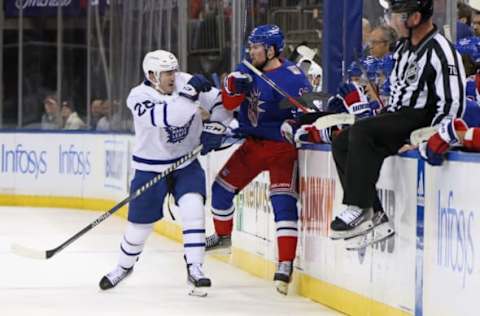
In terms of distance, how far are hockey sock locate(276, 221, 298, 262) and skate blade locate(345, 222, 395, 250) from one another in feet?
2.93

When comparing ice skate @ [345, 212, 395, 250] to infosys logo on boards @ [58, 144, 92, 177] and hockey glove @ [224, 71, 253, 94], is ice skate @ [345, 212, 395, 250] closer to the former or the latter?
hockey glove @ [224, 71, 253, 94]

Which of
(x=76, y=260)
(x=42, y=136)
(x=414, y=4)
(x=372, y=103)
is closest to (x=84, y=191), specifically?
(x=42, y=136)

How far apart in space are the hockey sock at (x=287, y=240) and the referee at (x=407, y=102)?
1.45m

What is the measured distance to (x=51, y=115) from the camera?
15945 millimetres

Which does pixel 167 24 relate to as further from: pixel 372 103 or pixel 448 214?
pixel 448 214

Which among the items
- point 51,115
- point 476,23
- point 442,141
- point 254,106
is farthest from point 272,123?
point 51,115

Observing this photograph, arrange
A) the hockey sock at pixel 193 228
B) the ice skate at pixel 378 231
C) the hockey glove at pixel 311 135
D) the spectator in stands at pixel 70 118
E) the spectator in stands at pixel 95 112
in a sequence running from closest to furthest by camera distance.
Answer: the ice skate at pixel 378 231, the hockey glove at pixel 311 135, the hockey sock at pixel 193 228, the spectator in stands at pixel 95 112, the spectator in stands at pixel 70 118

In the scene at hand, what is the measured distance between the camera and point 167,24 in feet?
41.5

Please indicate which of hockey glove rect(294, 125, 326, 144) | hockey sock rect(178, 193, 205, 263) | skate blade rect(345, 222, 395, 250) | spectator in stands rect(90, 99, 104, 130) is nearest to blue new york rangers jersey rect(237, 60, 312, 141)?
hockey glove rect(294, 125, 326, 144)

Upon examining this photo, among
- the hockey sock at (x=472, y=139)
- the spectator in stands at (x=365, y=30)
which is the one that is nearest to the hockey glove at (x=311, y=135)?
the spectator in stands at (x=365, y=30)

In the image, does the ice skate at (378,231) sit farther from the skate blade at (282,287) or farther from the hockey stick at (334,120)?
the skate blade at (282,287)

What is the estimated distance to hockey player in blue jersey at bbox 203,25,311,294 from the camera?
753 centimetres

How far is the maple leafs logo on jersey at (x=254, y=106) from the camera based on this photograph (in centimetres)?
769

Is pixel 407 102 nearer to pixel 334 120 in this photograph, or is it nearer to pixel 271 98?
pixel 334 120
